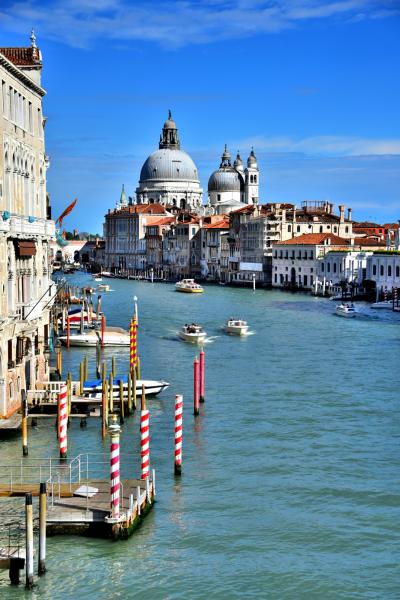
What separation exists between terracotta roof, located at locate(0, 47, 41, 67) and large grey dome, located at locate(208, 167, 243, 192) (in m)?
82.9

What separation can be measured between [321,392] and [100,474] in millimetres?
7359

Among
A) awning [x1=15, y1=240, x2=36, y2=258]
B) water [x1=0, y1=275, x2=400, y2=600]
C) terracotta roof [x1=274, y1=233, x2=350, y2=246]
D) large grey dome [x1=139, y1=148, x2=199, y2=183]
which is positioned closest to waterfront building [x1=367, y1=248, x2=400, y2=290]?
terracotta roof [x1=274, y1=233, x2=350, y2=246]

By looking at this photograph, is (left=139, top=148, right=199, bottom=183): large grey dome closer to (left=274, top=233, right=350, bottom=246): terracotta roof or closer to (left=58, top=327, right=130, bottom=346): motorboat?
(left=274, top=233, right=350, bottom=246): terracotta roof

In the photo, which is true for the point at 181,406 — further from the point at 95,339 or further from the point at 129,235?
the point at 129,235

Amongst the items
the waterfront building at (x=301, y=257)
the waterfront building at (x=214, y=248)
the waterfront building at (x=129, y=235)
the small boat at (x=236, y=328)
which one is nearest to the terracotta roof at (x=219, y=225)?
the waterfront building at (x=214, y=248)

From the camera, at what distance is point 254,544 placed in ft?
34.0

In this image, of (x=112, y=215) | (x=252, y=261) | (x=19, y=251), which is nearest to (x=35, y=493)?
(x=19, y=251)

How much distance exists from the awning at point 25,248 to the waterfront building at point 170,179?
90.2m

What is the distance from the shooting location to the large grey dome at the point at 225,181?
9912 cm

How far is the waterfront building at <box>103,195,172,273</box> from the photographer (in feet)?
312

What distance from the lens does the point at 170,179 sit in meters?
107

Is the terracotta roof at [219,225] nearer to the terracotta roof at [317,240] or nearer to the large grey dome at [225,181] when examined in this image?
the terracotta roof at [317,240]

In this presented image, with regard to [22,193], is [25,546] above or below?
below

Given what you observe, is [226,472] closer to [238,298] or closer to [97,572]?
[97,572]
